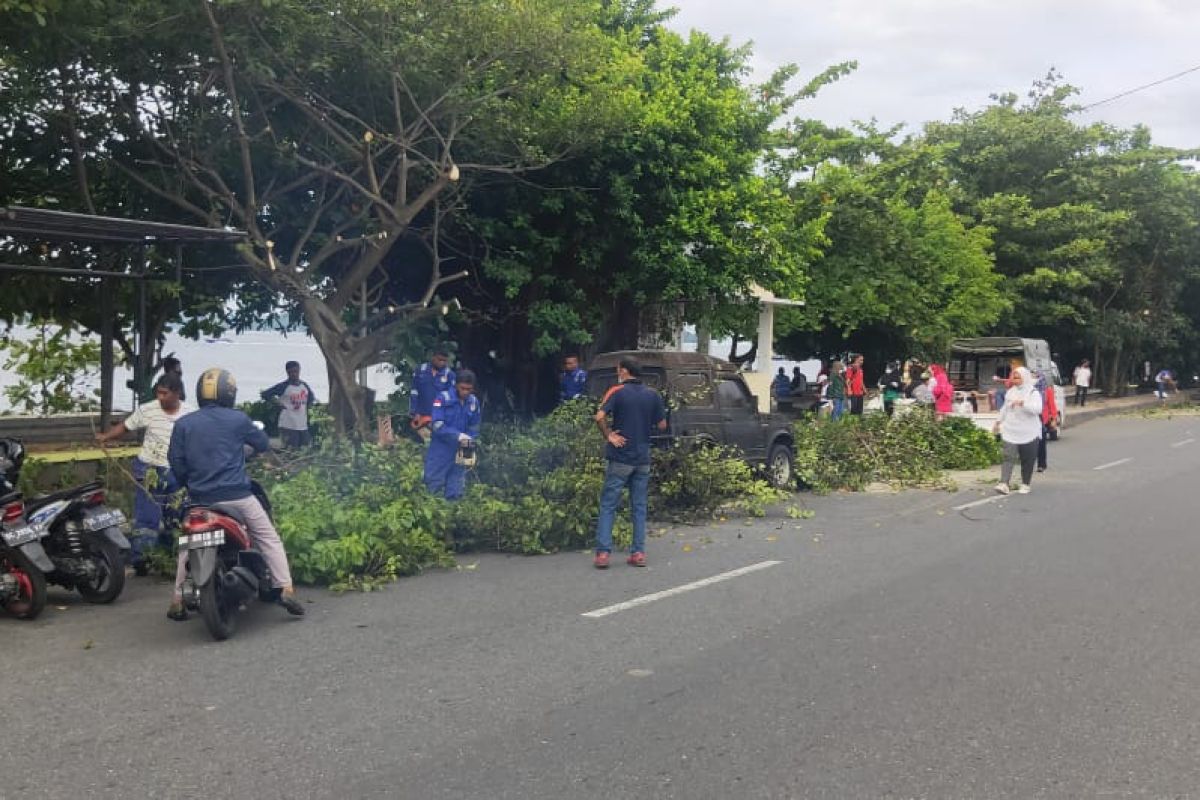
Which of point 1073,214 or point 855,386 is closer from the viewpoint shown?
point 855,386

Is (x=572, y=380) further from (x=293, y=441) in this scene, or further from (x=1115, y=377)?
(x=1115, y=377)

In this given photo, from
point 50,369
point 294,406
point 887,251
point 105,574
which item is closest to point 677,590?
point 105,574

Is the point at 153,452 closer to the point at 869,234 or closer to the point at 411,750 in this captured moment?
the point at 411,750

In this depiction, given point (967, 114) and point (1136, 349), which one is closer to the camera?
point (967, 114)

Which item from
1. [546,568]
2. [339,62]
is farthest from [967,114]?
[546,568]

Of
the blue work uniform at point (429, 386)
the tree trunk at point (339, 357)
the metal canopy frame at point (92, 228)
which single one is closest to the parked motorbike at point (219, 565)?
the metal canopy frame at point (92, 228)

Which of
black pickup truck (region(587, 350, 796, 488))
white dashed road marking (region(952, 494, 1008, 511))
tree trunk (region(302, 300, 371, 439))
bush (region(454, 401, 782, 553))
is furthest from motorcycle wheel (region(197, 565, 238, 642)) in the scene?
white dashed road marking (region(952, 494, 1008, 511))

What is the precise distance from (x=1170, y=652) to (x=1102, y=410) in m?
30.6

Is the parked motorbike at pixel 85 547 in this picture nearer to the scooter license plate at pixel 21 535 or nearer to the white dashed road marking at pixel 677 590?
the scooter license plate at pixel 21 535

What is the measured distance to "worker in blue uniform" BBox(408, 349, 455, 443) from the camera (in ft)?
37.4

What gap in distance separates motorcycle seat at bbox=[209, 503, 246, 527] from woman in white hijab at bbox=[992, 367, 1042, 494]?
1017 centimetres

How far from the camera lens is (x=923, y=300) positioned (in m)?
→ 29.5

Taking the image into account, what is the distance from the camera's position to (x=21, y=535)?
6.93 metres

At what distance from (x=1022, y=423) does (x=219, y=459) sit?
1038 cm
